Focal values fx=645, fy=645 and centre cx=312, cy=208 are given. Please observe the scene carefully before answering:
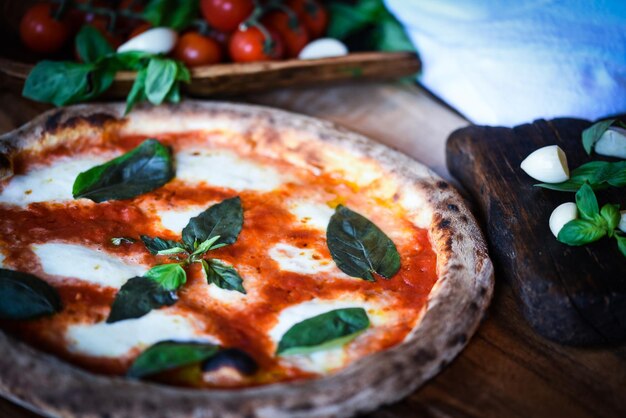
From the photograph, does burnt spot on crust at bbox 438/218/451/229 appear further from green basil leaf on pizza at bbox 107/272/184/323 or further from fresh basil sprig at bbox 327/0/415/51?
fresh basil sprig at bbox 327/0/415/51

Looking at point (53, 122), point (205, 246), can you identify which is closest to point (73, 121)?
point (53, 122)

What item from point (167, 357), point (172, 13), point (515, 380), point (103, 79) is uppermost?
point (172, 13)

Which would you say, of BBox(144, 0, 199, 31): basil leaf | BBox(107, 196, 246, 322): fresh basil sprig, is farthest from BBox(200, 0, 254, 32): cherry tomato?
BBox(107, 196, 246, 322): fresh basil sprig

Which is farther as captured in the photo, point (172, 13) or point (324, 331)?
point (172, 13)

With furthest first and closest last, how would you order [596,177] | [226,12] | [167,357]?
[226,12], [596,177], [167,357]

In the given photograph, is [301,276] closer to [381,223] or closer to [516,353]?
[381,223]

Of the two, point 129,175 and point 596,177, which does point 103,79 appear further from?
point 596,177
